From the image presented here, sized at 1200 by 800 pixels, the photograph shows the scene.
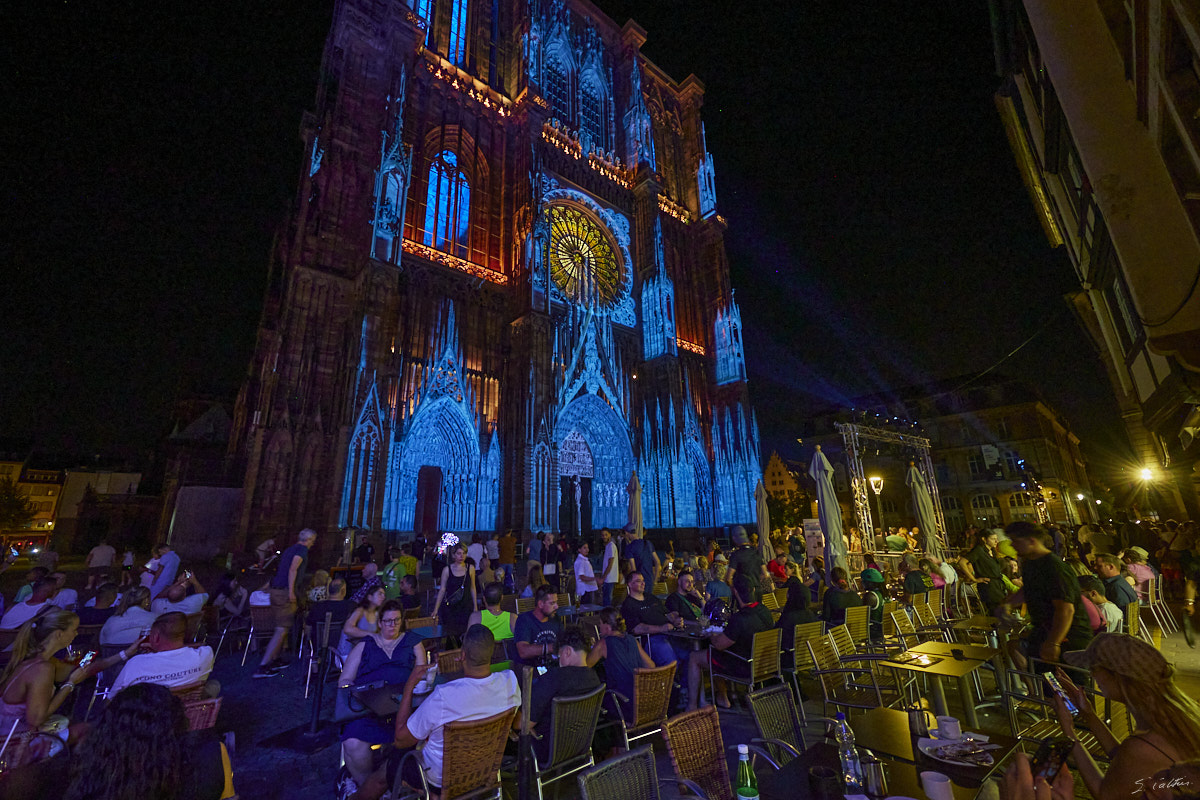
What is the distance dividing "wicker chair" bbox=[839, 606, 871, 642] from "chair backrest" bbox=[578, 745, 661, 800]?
14.2 feet

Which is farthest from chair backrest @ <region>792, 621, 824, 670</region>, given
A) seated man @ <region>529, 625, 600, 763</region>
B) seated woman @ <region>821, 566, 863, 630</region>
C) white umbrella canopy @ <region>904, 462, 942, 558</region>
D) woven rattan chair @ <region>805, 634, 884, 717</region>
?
white umbrella canopy @ <region>904, 462, 942, 558</region>

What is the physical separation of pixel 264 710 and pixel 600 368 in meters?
17.8

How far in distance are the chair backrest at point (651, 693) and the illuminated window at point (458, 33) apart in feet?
87.1

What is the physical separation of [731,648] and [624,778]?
360cm

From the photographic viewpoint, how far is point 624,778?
2.43 metres

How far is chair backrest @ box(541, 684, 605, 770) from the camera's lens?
335 cm

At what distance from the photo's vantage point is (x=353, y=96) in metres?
18.3

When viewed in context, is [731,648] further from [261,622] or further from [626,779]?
[261,622]

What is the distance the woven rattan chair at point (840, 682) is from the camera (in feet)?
14.4

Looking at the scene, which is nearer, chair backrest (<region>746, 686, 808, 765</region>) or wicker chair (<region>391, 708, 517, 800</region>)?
wicker chair (<region>391, 708, 517, 800</region>)

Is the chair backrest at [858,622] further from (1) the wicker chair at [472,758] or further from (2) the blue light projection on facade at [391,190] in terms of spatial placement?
(2) the blue light projection on facade at [391,190]

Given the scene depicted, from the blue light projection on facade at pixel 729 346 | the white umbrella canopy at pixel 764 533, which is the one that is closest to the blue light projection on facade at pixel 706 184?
the blue light projection on facade at pixel 729 346

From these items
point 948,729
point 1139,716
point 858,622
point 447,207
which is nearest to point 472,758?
point 948,729

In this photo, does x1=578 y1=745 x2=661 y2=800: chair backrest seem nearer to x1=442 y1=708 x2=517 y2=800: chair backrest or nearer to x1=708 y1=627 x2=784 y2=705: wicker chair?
x1=442 y1=708 x2=517 y2=800: chair backrest
